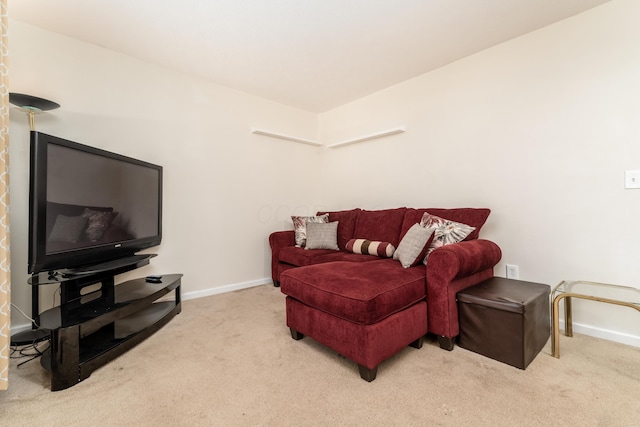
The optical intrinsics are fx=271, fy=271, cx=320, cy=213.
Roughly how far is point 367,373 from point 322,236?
1.74 m

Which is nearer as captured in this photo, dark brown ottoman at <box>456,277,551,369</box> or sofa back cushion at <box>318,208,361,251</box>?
dark brown ottoman at <box>456,277,551,369</box>

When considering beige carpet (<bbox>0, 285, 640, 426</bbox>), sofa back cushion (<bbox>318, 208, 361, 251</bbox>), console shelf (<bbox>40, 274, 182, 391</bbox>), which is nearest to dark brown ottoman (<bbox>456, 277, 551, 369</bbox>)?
beige carpet (<bbox>0, 285, 640, 426</bbox>)

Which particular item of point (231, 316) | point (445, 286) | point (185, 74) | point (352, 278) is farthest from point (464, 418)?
point (185, 74)

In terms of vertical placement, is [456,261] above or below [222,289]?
above

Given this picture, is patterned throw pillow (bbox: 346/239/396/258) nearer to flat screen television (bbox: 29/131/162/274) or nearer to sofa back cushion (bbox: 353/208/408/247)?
sofa back cushion (bbox: 353/208/408/247)

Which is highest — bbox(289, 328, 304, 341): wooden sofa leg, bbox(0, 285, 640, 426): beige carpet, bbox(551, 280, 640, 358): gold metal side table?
bbox(551, 280, 640, 358): gold metal side table

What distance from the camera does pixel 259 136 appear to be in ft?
11.3

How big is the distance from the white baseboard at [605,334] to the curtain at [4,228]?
3416 mm

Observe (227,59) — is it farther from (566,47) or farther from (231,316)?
(566,47)

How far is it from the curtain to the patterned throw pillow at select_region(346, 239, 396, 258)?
2.40m

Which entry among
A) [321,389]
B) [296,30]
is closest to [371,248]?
[321,389]

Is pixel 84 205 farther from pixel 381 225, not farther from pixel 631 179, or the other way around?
pixel 631 179

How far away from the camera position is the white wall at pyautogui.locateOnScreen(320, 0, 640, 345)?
1856 millimetres

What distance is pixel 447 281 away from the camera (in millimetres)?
1729
